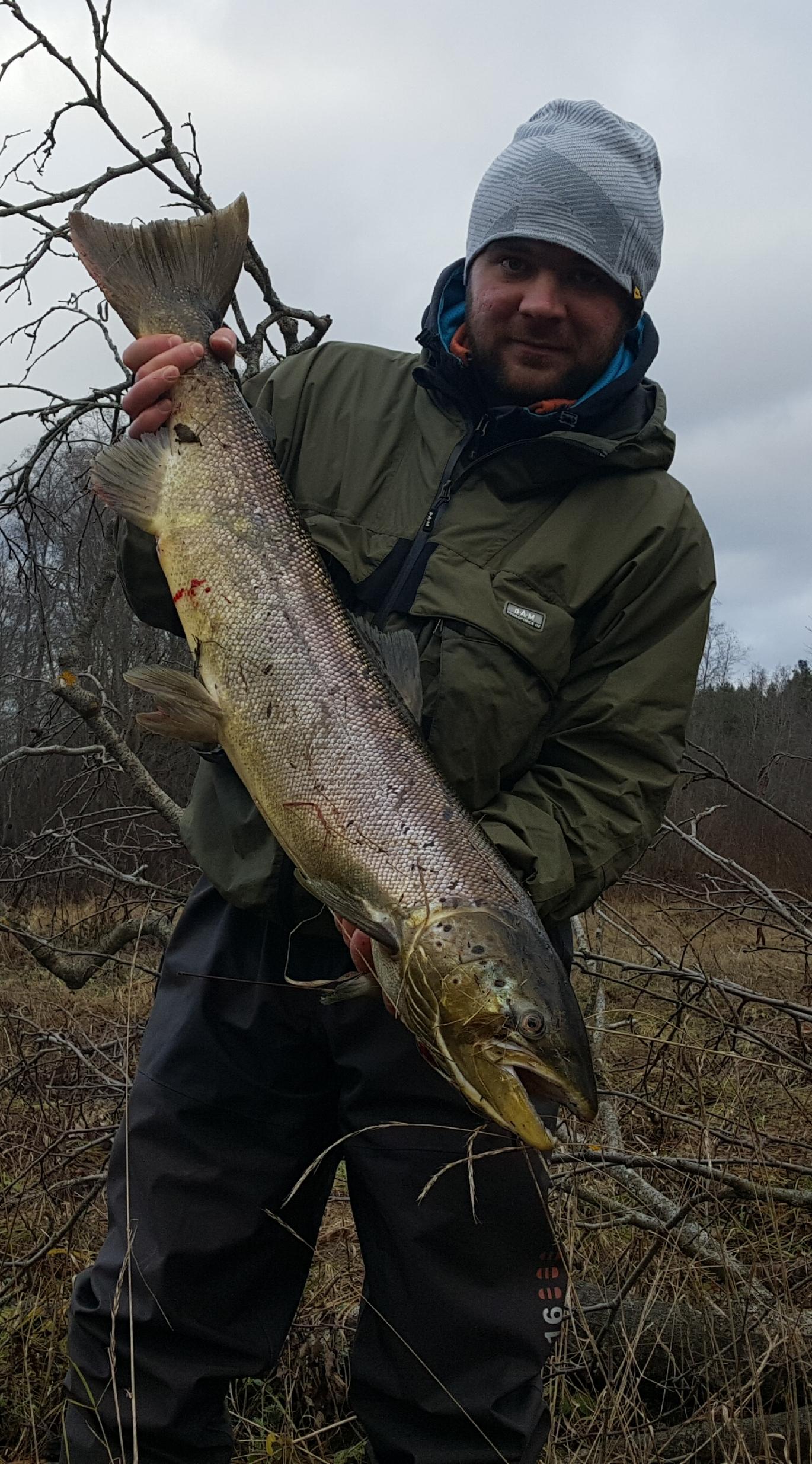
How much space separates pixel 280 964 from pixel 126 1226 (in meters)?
0.62

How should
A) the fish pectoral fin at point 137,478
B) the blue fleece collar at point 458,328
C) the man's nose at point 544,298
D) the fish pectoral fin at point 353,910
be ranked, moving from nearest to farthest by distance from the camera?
1. the fish pectoral fin at point 353,910
2. the fish pectoral fin at point 137,478
3. the man's nose at point 544,298
4. the blue fleece collar at point 458,328

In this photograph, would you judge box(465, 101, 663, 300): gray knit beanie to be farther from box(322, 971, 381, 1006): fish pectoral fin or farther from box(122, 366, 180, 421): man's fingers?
box(322, 971, 381, 1006): fish pectoral fin

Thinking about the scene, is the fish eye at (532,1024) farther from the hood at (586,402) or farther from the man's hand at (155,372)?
the man's hand at (155,372)

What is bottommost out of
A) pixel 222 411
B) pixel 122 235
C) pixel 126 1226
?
pixel 126 1226

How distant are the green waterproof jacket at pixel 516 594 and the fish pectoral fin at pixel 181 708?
0.22 metres

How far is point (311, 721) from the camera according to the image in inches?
81.3

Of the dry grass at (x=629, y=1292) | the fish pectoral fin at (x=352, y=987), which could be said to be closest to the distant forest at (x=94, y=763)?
the dry grass at (x=629, y=1292)

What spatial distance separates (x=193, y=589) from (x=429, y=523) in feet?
1.85

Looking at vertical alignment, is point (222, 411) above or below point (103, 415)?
below

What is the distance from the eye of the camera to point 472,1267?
2113 millimetres

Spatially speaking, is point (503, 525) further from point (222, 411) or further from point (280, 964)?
point (280, 964)

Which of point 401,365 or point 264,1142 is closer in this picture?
point 264,1142

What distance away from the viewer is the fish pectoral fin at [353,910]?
1.90 m

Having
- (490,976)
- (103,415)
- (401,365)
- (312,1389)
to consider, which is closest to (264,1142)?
(490,976)
